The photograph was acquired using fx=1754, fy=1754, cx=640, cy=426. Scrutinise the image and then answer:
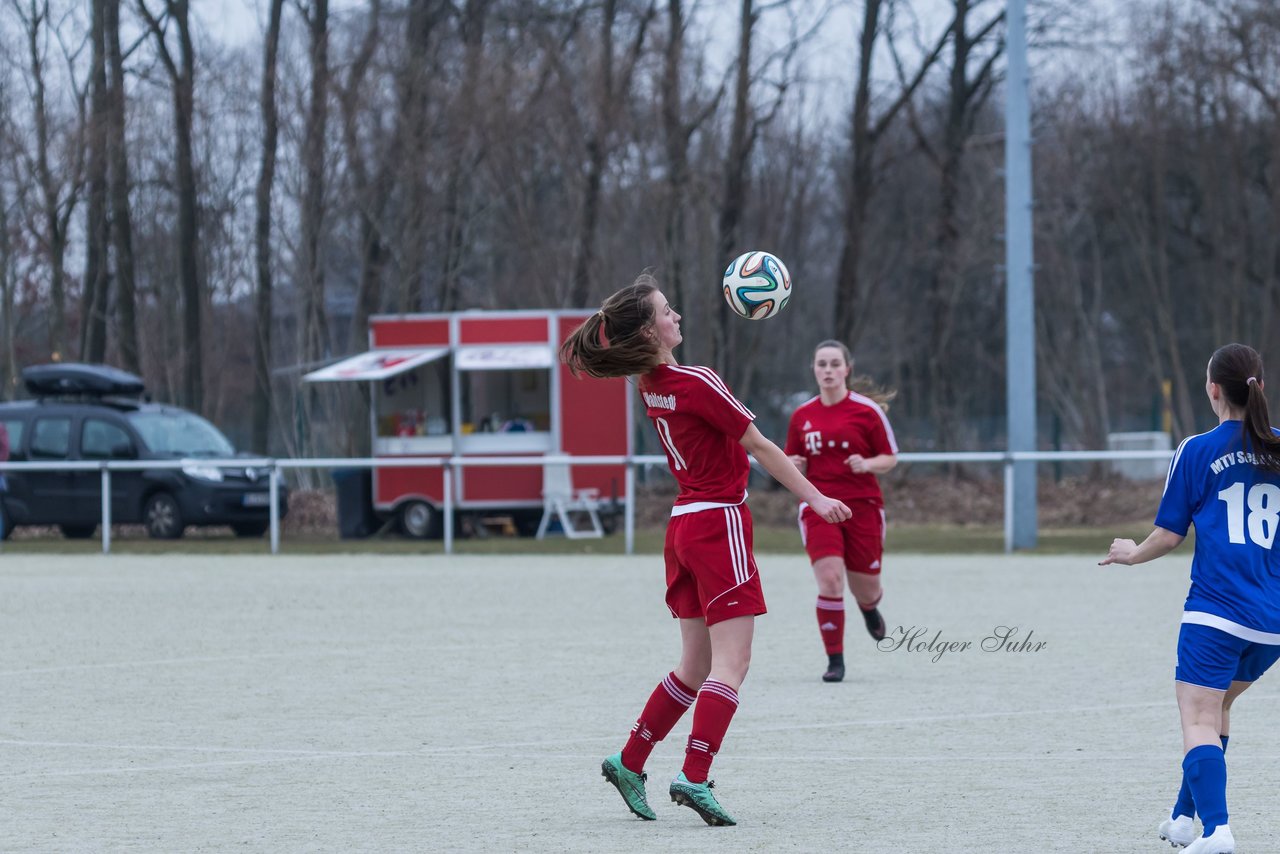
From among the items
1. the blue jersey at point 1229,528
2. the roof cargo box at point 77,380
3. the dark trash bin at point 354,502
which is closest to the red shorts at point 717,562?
the blue jersey at point 1229,528

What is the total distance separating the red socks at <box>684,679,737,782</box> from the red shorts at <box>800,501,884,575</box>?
408 centimetres

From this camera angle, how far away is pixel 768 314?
7.57 m

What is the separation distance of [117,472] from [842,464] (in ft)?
51.7

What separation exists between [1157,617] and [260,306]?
21.4 meters

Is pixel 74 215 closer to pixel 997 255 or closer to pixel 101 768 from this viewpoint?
pixel 997 255

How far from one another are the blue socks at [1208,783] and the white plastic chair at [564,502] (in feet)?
58.4

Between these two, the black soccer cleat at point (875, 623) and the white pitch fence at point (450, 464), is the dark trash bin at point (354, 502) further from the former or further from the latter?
the black soccer cleat at point (875, 623)

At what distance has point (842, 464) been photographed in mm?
10344

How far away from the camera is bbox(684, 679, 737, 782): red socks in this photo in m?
6.14

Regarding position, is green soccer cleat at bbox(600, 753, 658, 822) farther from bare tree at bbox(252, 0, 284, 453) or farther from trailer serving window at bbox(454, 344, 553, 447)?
bare tree at bbox(252, 0, 284, 453)

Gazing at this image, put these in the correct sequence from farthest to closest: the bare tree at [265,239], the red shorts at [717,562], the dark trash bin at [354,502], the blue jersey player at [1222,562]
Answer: the bare tree at [265,239], the dark trash bin at [354,502], the red shorts at [717,562], the blue jersey player at [1222,562]

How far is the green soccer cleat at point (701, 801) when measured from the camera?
609 cm

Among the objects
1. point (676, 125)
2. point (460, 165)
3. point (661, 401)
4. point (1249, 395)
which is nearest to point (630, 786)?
point (661, 401)

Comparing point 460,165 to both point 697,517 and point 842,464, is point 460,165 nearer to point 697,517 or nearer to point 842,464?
point 842,464
